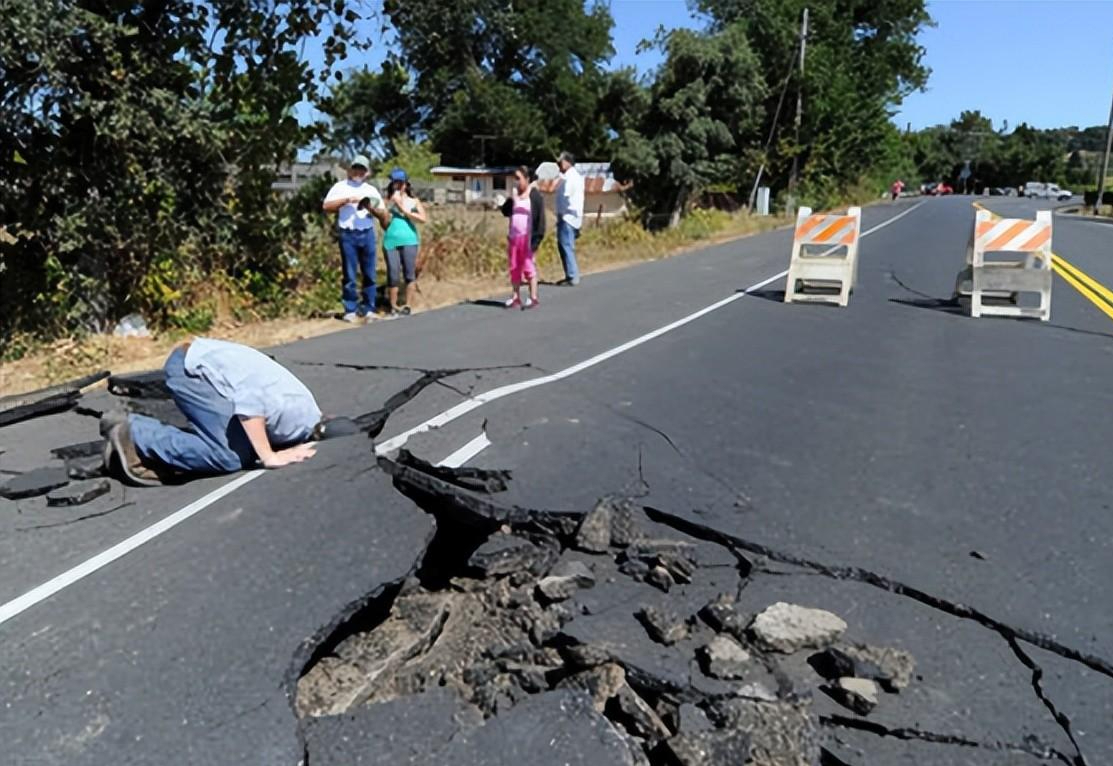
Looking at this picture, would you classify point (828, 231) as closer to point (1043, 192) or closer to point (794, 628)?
point (794, 628)

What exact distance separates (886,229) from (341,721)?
101 feet

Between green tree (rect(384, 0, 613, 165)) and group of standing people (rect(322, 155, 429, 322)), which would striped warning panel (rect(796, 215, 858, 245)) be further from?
green tree (rect(384, 0, 613, 165))

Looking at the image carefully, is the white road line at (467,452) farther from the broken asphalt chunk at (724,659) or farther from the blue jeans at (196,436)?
the broken asphalt chunk at (724,659)

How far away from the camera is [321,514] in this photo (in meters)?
4.70

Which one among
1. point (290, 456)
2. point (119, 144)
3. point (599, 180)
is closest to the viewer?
point (290, 456)

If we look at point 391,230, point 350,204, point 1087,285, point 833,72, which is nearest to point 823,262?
point 1087,285

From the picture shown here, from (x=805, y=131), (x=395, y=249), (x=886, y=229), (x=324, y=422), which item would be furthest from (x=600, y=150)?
(x=324, y=422)

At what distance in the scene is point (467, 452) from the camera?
5.75 meters

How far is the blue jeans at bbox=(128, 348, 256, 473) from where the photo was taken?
5059 millimetres

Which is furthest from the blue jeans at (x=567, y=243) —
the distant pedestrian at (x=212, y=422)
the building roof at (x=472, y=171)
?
the building roof at (x=472, y=171)

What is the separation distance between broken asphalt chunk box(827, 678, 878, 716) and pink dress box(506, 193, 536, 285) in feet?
30.0

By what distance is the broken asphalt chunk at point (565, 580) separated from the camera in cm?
389

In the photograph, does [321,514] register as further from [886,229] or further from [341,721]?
[886,229]

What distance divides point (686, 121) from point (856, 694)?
36114mm
